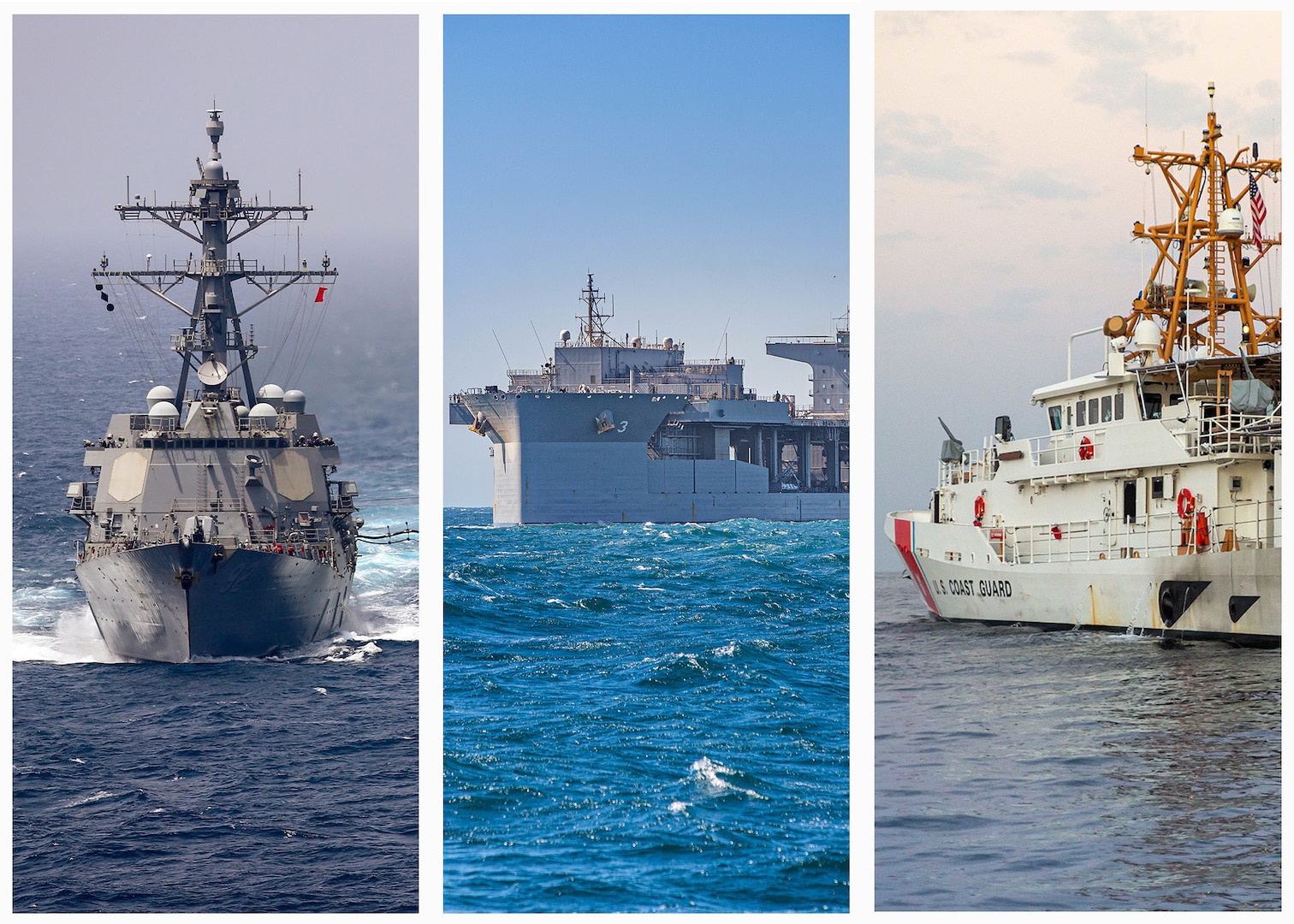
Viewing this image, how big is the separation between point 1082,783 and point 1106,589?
569 centimetres

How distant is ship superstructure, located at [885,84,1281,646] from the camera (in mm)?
10492

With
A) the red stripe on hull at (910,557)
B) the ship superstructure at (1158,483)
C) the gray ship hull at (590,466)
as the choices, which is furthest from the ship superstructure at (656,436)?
the ship superstructure at (1158,483)

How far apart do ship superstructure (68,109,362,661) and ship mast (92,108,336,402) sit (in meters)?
0.03

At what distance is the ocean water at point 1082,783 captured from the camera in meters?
4.89

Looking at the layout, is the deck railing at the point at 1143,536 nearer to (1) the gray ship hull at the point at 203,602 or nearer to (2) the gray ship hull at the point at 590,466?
(1) the gray ship hull at the point at 203,602

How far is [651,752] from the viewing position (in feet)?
19.5

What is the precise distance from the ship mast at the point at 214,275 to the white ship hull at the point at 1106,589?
23.1 feet

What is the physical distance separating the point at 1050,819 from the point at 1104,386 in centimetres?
755

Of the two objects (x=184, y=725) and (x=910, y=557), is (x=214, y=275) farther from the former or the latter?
(x=910, y=557)

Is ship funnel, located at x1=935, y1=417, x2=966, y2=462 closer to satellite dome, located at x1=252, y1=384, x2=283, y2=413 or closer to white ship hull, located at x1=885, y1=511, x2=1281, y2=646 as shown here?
white ship hull, located at x1=885, y1=511, x2=1281, y2=646

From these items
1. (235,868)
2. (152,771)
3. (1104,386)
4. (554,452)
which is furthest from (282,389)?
(554,452)

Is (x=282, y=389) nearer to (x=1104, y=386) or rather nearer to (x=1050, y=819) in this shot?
(x=1104, y=386)

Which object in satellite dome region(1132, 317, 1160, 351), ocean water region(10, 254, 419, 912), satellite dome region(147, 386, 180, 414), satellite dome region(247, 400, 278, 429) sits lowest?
ocean water region(10, 254, 419, 912)

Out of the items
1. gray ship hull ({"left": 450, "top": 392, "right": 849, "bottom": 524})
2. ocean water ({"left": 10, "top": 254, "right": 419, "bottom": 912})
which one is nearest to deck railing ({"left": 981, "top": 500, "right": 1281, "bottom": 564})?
ocean water ({"left": 10, "top": 254, "right": 419, "bottom": 912})
